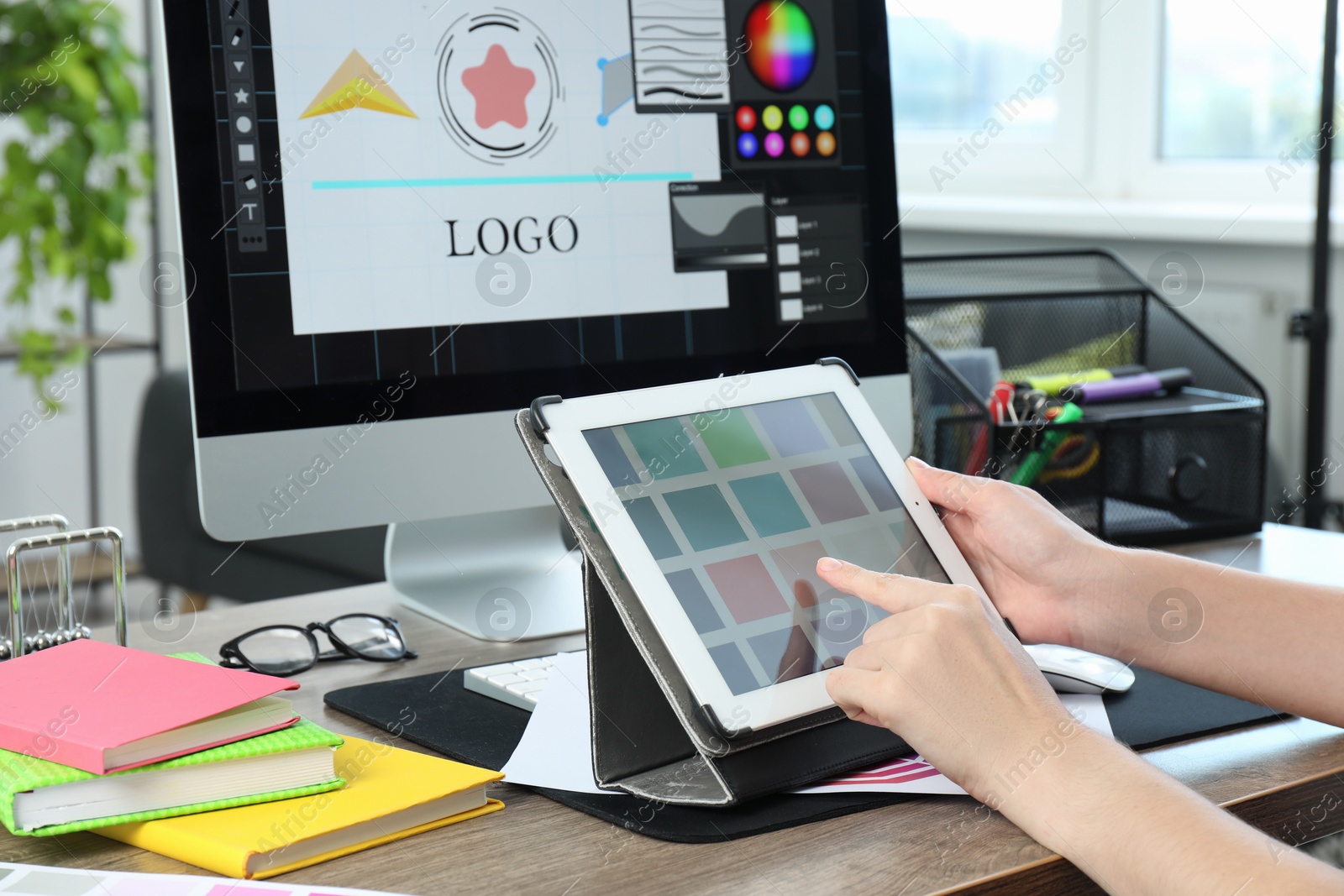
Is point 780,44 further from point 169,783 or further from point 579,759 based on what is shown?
point 169,783

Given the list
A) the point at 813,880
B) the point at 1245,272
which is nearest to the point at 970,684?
the point at 813,880

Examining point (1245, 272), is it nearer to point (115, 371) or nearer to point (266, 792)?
point (266, 792)

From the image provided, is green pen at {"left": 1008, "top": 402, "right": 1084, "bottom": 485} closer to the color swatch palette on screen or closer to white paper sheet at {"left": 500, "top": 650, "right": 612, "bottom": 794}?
white paper sheet at {"left": 500, "top": 650, "right": 612, "bottom": 794}

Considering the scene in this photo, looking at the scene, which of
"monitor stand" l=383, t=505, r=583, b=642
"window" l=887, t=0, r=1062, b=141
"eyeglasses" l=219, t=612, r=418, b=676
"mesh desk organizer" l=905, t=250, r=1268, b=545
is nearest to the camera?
"eyeglasses" l=219, t=612, r=418, b=676

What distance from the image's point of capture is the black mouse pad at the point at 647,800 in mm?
565

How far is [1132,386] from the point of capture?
118 centimetres

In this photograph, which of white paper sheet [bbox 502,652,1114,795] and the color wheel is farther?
the color wheel

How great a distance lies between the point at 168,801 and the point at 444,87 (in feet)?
1.70

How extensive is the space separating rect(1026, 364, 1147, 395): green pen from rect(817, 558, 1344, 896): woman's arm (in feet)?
1.97

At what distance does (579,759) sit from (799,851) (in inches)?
5.7

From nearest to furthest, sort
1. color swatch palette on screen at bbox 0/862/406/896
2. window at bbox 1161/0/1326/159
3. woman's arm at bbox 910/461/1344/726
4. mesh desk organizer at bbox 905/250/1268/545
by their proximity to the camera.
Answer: color swatch palette on screen at bbox 0/862/406/896 → woman's arm at bbox 910/461/1344/726 → mesh desk organizer at bbox 905/250/1268/545 → window at bbox 1161/0/1326/159

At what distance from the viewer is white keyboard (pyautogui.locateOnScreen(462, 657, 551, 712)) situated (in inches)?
29.0

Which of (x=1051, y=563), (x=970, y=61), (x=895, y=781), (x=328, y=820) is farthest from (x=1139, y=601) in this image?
(x=970, y=61)

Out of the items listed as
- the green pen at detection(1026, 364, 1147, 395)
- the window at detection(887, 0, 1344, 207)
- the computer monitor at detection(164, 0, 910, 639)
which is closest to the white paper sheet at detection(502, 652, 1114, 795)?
the computer monitor at detection(164, 0, 910, 639)
